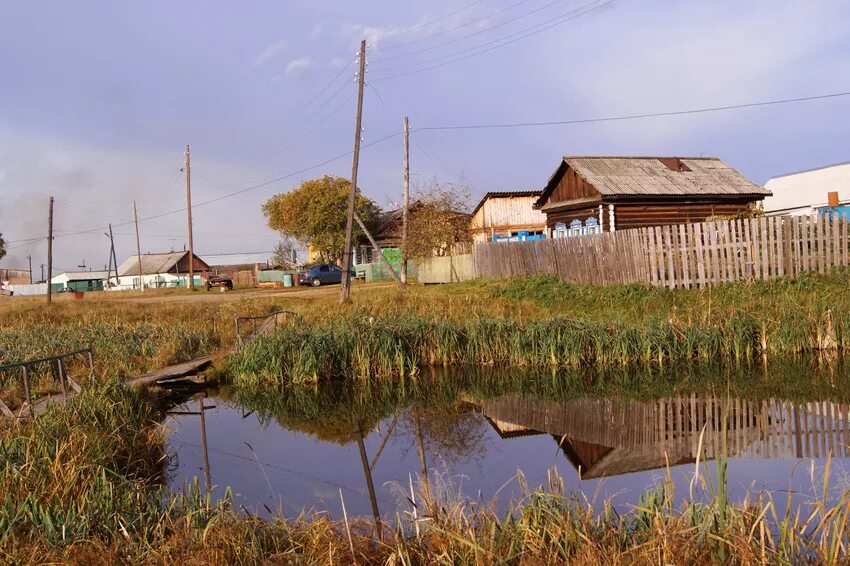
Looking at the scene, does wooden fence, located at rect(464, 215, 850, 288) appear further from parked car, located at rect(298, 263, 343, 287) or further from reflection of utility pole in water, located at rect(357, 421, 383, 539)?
parked car, located at rect(298, 263, 343, 287)

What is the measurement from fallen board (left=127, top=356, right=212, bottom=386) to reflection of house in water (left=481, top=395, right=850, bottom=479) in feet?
20.2

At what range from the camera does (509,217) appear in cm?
4122

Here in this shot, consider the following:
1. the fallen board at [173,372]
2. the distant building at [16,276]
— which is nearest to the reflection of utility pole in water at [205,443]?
the fallen board at [173,372]

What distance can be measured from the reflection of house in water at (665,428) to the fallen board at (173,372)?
6.17 meters

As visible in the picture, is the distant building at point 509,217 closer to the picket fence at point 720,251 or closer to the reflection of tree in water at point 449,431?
the picket fence at point 720,251

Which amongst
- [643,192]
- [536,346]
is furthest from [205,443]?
[643,192]

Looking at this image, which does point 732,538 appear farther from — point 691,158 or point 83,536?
point 691,158

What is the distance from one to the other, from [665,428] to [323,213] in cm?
4659

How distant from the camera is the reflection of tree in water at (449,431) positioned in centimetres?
1005

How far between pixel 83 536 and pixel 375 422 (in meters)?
6.98

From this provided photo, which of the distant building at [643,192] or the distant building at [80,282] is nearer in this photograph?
the distant building at [643,192]

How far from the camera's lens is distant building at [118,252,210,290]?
74312 mm

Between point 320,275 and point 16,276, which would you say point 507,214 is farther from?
point 16,276

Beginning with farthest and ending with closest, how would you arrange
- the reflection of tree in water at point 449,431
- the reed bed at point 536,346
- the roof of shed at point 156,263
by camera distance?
the roof of shed at point 156,263, the reed bed at point 536,346, the reflection of tree in water at point 449,431
